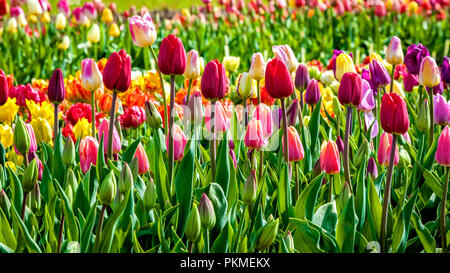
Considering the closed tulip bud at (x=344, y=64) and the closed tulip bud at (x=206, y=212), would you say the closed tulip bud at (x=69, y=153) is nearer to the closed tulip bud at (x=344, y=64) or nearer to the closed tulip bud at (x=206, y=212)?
the closed tulip bud at (x=206, y=212)

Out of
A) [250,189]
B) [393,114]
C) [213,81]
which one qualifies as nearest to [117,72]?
[213,81]

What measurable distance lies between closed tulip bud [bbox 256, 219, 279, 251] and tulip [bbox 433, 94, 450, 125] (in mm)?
937

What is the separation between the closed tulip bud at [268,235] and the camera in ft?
5.51

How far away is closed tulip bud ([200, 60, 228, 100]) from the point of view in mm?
2012

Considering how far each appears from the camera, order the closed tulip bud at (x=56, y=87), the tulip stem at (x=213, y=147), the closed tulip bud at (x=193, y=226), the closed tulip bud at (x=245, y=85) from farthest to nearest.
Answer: the closed tulip bud at (x=245, y=85), the closed tulip bud at (x=56, y=87), the tulip stem at (x=213, y=147), the closed tulip bud at (x=193, y=226)

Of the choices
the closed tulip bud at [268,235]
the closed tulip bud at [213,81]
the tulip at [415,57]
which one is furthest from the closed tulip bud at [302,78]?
the closed tulip bud at [268,235]

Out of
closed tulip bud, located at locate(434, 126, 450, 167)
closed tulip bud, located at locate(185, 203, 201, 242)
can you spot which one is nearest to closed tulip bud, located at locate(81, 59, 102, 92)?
closed tulip bud, located at locate(185, 203, 201, 242)

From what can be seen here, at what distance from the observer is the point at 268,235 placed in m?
1.69

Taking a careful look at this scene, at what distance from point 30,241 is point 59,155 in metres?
0.51

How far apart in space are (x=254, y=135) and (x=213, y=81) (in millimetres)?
205

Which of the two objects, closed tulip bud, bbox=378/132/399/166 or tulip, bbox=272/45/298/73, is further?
tulip, bbox=272/45/298/73

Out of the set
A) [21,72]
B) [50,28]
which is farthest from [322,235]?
[50,28]

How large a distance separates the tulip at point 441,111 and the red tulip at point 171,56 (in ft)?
2.97

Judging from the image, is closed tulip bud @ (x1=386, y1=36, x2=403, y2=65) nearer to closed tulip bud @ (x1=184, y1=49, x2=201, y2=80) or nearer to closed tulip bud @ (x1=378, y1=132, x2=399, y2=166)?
closed tulip bud @ (x1=378, y1=132, x2=399, y2=166)
